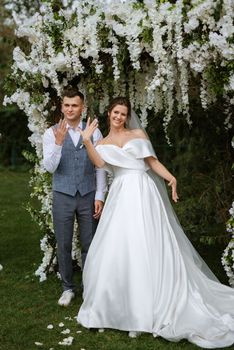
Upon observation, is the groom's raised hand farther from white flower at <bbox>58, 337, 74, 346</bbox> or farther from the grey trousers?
white flower at <bbox>58, 337, 74, 346</bbox>

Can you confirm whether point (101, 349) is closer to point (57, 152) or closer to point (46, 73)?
point (57, 152)

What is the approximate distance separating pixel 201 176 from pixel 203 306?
2333 mm

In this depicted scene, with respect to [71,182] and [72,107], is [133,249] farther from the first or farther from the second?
[72,107]


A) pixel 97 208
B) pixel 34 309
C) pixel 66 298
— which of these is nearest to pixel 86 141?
pixel 97 208

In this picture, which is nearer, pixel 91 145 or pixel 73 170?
pixel 91 145

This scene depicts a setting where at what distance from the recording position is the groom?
4.65 meters

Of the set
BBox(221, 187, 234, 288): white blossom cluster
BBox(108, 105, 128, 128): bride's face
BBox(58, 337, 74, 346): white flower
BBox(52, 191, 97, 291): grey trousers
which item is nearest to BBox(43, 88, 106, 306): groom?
BBox(52, 191, 97, 291): grey trousers

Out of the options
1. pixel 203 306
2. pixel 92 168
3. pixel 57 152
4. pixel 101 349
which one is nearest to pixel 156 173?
pixel 92 168

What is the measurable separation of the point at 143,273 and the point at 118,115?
1.32 meters

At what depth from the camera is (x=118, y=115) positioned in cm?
459

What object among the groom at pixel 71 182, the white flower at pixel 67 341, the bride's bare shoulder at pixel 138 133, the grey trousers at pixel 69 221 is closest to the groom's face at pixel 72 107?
the groom at pixel 71 182

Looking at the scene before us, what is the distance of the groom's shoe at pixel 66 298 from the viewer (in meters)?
4.95

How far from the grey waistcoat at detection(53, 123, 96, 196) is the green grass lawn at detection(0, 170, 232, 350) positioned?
3.53 ft

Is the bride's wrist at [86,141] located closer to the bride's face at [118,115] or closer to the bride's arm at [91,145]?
the bride's arm at [91,145]
